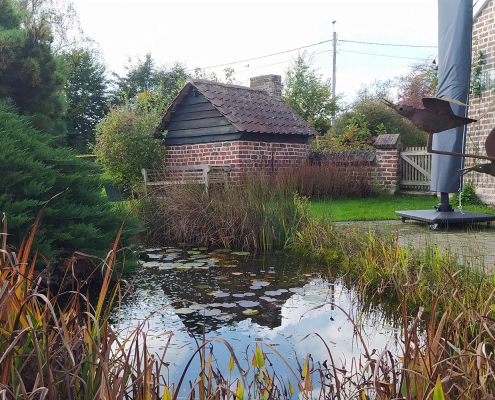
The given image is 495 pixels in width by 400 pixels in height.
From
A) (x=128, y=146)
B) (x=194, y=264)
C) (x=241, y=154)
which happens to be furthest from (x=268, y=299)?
(x=128, y=146)

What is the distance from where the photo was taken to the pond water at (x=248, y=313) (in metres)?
2.79

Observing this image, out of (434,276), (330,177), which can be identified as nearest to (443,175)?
(434,276)

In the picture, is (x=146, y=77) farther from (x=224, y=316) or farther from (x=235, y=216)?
(x=224, y=316)

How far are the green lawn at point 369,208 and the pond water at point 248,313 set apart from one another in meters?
2.41

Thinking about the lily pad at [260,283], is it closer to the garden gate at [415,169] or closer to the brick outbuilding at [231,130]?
the brick outbuilding at [231,130]

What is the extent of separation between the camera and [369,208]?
941 centimetres

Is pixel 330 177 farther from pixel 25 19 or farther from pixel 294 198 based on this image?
pixel 25 19

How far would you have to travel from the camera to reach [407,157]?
1266 centimetres

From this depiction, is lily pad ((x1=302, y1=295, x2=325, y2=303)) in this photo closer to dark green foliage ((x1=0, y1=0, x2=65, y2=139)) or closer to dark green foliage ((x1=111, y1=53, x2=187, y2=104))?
dark green foliage ((x1=0, y1=0, x2=65, y2=139))

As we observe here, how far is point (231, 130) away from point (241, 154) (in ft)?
1.98

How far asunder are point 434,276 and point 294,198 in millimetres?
2792

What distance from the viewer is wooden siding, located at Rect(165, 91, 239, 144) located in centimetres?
1177

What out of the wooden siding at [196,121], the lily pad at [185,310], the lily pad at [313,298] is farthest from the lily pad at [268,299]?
the wooden siding at [196,121]

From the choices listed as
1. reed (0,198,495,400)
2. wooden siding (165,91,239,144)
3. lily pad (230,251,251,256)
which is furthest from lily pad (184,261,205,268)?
wooden siding (165,91,239,144)
